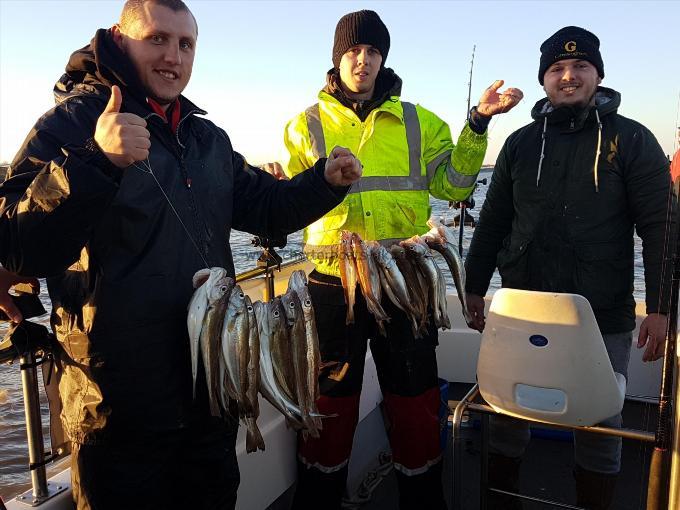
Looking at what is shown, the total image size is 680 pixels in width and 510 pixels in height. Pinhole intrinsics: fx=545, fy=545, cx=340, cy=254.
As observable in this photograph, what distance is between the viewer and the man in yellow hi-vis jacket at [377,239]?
3.34m

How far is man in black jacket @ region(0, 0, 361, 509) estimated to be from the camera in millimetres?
2082

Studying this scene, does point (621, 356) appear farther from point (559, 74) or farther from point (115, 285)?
point (115, 285)

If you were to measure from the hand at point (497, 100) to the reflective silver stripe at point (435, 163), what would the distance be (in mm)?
353

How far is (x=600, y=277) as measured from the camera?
3.22m

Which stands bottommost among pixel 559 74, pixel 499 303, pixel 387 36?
pixel 499 303

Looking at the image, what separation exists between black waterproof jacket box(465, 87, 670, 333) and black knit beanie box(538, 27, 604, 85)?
25 centimetres

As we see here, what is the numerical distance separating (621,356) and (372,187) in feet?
5.99

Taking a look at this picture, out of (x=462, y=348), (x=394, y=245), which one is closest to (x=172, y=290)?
(x=394, y=245)

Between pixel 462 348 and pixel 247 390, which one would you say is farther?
Result: pixel 462 348

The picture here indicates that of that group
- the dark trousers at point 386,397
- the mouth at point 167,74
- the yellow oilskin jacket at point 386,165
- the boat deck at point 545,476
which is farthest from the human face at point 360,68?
the boat deck at point 545,476

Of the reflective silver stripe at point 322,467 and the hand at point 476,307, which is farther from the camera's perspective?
the hand at point 476,307

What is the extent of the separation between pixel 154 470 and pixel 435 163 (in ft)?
7.87

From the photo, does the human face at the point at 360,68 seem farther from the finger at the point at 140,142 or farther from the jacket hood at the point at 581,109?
the finger at the point at 140,142

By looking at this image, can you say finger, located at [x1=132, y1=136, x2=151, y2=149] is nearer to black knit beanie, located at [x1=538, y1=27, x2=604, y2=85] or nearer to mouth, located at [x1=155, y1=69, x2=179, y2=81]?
mouth, located at [x1=155, y1=69, x2=179, y2=81]
